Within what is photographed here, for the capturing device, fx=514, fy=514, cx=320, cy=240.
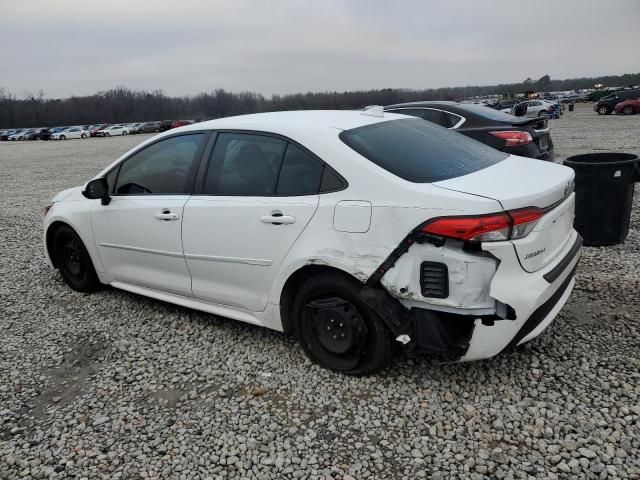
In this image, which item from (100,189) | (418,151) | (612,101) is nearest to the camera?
(418,151)

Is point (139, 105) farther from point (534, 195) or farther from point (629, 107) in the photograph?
point (534, 195)

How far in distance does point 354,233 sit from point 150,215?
1815 millimetres

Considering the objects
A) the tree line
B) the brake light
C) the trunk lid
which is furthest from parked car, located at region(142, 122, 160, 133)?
the trunk lid

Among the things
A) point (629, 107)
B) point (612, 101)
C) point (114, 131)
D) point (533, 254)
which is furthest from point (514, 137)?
point (114, 131)

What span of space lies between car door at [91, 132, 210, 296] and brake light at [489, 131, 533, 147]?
4.69 meters

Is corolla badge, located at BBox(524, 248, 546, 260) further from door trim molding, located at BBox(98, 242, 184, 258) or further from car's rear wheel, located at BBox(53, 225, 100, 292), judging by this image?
car's rear wheel, located at BBox(53, 225, 100, 292)

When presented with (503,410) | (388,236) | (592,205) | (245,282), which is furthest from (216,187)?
(592,205)

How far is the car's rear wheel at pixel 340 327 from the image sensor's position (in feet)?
9.79

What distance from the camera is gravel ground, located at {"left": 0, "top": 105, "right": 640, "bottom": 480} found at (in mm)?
2525

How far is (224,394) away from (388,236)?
1.41 m

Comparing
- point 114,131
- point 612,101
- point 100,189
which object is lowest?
point 114,131

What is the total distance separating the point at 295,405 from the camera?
9.85 ft

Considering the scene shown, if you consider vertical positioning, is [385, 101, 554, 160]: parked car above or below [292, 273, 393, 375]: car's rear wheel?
above

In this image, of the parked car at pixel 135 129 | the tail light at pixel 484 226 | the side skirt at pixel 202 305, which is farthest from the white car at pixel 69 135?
the tail light at pixel 484 226
